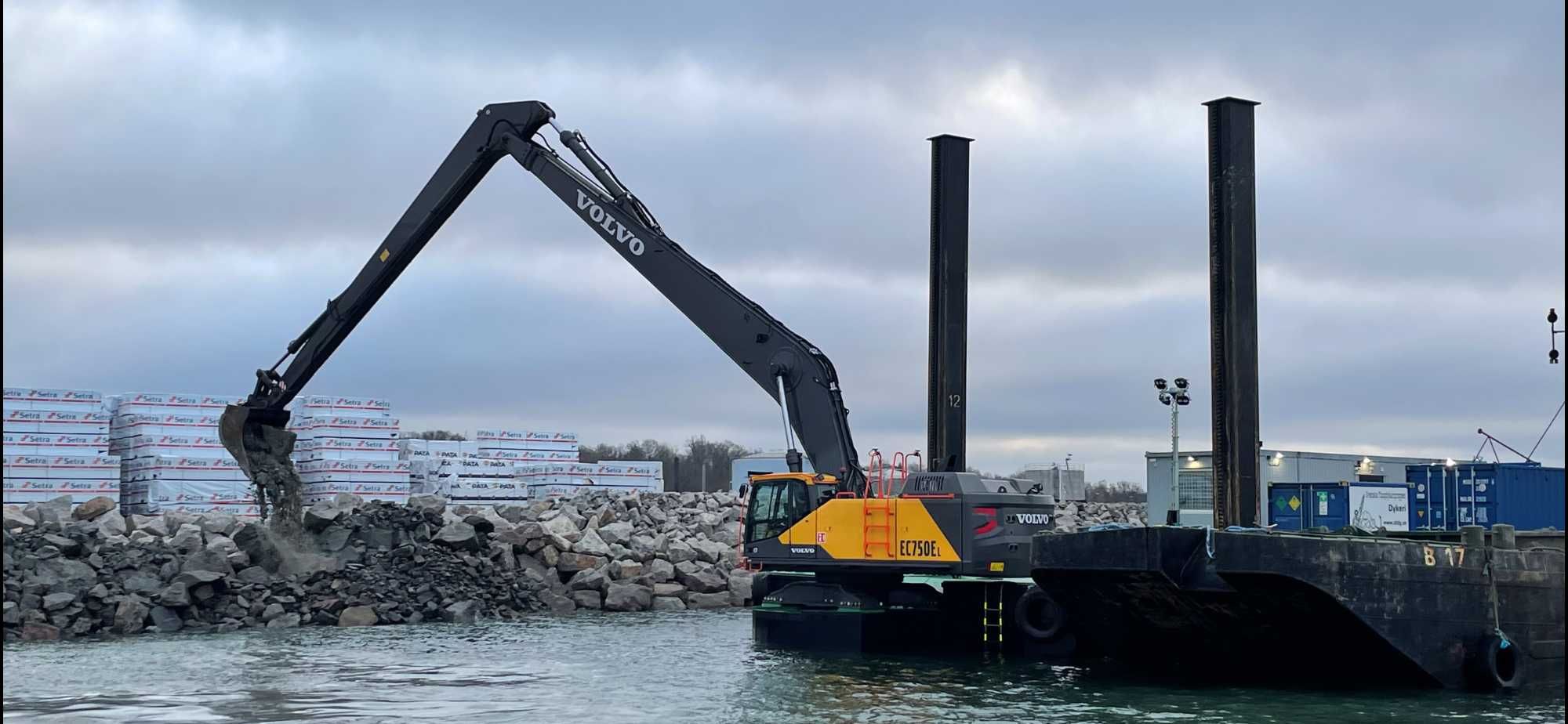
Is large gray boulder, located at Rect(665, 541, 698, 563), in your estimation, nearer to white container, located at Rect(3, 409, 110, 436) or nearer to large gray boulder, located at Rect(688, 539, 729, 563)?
large gray boulder, located at Rect(688, 539, 729, 563)

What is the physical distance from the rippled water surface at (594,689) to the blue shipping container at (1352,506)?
11.4 meters

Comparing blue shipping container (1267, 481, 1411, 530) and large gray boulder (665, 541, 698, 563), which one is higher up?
blue shipping container (1267, 481, 1411, 530)

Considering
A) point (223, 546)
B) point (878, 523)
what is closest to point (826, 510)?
point (878, 523)

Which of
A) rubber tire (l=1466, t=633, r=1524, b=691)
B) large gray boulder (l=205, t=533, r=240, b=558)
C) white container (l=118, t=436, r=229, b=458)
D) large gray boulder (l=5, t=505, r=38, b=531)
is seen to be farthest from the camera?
white container (l=118, t=436, r=229, b=458)

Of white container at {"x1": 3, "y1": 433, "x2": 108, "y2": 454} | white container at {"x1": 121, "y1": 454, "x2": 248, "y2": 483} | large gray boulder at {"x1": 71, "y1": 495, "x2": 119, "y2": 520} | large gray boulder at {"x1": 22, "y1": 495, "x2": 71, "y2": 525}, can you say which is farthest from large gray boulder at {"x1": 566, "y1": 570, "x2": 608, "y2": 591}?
white container at {"x1": 3, "y1": 433, "x2": 108, "y2": 454}

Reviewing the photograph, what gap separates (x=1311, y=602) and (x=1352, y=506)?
13885mm

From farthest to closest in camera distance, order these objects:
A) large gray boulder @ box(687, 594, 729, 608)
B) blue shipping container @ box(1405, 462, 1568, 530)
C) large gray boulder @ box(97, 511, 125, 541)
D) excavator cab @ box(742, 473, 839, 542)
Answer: large gray boulder @ box(687, 594, 729, 608) < large gray boulder @ box(97, 511, 125, 541) < blue shipping container @ box(1405, 462, 1568, 530) < excavator cab @ box(742, 473, 839, 542)

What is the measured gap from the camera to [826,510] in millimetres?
23000

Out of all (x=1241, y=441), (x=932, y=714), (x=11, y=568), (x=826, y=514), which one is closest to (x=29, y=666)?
(x=11, y=568)

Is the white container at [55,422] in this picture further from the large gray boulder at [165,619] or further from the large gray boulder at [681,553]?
the large gray boulder at [681,553]

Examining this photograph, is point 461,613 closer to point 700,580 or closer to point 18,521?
point 700,580

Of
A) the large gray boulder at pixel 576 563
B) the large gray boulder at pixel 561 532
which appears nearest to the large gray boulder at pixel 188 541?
the large gray boulder at pixel 561 532

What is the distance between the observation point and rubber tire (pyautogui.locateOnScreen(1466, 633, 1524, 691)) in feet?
60.1

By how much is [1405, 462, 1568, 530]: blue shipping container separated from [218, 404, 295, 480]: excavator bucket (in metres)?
21.8
